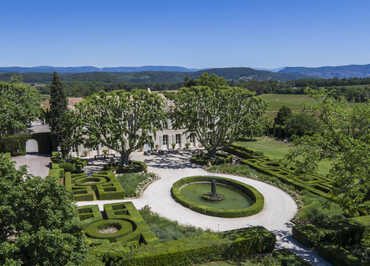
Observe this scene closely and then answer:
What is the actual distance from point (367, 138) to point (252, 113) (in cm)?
1819

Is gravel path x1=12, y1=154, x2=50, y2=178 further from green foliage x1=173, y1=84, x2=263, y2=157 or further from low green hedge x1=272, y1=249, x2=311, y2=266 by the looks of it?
low green hedge x1=272, y1=249, x2=311, y2=266

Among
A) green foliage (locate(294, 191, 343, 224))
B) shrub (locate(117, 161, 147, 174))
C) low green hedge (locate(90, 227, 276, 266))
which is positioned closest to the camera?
low green hedge (locate(90, 227, 276, 266))

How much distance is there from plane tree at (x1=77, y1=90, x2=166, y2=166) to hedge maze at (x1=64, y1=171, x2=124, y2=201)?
3731mm

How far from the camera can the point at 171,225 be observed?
19344 mm

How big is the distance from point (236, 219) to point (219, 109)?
1482 centimetres

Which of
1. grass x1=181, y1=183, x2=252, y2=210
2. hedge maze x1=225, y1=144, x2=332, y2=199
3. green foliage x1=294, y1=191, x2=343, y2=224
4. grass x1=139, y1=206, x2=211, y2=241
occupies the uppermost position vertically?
hedge maze x1=225, y1=144, x2=332, y2=199

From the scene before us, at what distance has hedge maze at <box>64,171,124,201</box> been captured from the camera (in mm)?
23938

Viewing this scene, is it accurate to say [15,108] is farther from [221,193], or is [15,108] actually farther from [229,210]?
[229,210]

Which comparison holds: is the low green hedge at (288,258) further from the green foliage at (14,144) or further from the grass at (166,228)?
the green foliage at (14,144)

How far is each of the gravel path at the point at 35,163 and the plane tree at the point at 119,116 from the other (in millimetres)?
6184

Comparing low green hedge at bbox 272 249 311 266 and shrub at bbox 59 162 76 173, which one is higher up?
shrub at bbox 59 162 76 173

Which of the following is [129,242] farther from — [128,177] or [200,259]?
[128,177]

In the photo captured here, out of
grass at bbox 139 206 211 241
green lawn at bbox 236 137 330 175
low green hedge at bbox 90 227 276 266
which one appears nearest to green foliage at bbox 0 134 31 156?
grass at bbox 139 206 211 241

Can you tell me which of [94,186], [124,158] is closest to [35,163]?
[124,158]
